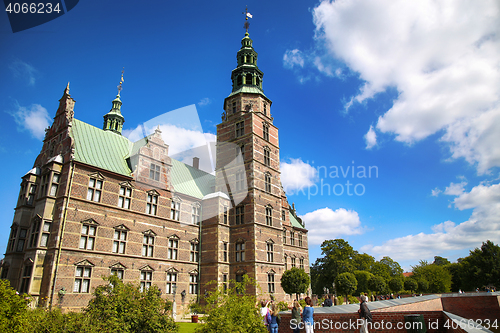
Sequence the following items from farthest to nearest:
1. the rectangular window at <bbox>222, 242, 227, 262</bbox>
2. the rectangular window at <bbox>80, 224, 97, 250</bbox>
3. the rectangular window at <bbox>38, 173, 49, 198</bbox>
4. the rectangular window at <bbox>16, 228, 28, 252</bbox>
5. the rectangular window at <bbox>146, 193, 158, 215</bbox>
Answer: the rectangular window at <bbox>222, 242, 227, 262</bbox>, the rectangular window at <bbox>146, 193, 158, 215</bbox>, the rectangular window at <bbox>38, 173, 49, 198</bbox>, the rectangular window at <bbox>80, 224, 97, 250</bbox>, the rectangular window at <bbox>16, 228, 28, 252</bbox>

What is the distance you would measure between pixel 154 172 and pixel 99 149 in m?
4.90

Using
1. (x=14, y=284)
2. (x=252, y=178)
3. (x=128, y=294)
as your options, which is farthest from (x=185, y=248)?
(x=128, y=294)

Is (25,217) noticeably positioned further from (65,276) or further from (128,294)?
(128,294)

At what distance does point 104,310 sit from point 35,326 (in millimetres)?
2077

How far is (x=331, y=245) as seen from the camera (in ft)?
197

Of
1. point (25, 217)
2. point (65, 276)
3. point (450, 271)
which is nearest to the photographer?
point (65, 276)

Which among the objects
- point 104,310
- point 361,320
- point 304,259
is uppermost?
point 304,259

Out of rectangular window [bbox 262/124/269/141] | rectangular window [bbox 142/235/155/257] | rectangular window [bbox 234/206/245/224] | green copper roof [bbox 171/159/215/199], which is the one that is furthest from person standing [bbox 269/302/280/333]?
rectangular window [bbox 262/124/269/141]

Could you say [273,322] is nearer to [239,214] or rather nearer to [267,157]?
[239,214]

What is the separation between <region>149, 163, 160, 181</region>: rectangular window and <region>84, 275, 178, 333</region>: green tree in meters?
17.2

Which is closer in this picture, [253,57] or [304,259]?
[253,57]

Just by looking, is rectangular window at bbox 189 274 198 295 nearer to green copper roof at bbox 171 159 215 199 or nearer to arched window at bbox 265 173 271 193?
green copper roof at bbox 171 159 215 199

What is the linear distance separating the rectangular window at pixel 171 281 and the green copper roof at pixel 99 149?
31.0 ft

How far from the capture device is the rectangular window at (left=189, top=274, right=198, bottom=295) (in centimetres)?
2738
